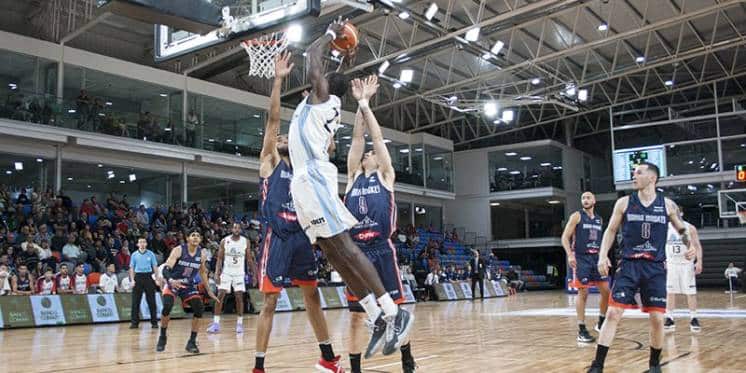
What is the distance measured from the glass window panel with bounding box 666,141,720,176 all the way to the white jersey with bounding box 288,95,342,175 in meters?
31.0

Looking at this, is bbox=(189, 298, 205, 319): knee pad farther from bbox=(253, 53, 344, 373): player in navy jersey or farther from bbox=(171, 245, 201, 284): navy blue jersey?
bbox=(253, 53, 344, 373): player in navy jersey

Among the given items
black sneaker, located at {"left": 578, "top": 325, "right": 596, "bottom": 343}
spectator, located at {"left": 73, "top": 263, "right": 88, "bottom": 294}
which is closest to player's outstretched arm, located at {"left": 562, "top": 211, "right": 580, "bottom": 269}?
black sneaker, located at {"left": 578, "top": 325, "right": 596, "bottom": 343}

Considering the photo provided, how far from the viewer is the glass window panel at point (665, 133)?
109 feet

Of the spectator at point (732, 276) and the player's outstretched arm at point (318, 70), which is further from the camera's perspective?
the spectator at point (732, 276)

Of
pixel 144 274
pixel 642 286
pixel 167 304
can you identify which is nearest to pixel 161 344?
pixel 167 304

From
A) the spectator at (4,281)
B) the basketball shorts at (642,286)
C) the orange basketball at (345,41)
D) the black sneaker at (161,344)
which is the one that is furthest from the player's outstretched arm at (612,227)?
the spectator at (4,281)

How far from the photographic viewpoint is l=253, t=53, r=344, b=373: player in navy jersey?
19.1ft

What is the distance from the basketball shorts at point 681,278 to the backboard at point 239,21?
7.24 meters

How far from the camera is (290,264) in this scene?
5.87 metres

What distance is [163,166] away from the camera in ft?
81.1


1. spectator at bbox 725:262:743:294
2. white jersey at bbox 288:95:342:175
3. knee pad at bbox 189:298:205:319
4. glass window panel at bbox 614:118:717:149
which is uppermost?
glass window panel at bbox 614:118:717:149

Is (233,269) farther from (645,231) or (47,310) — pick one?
(645,231)

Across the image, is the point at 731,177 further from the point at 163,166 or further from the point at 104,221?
the point at 104,221

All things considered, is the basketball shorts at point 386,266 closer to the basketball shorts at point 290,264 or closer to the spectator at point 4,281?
the basketball shorts at point 290,264
